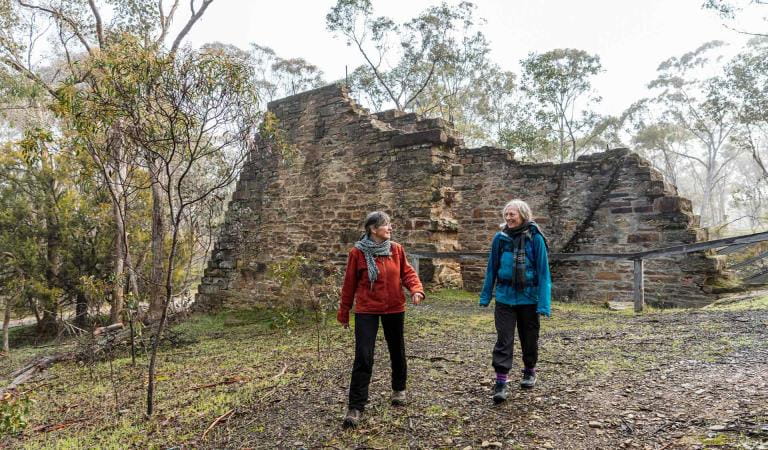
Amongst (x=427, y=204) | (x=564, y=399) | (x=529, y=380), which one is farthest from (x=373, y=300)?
(x=427, y=204)

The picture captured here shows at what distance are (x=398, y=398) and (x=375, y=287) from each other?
3.02 feet

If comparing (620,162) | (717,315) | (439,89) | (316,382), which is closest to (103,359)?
(316,382)

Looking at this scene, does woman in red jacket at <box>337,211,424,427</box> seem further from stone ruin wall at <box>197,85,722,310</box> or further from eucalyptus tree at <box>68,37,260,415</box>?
stone ruin wall at <box>197,85,722,310</box>

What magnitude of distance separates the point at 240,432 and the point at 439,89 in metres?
24.6

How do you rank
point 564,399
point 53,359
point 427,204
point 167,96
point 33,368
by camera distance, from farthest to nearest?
point 427,204
point 53,359
point 33,368
point 167,96
point 564,399

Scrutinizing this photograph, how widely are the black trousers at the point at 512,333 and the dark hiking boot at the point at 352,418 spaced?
109 centimetres

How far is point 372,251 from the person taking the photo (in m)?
3.46

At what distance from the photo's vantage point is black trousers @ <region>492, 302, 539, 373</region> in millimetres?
3447

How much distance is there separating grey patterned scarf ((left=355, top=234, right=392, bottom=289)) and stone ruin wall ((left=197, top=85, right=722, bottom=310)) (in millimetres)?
4542

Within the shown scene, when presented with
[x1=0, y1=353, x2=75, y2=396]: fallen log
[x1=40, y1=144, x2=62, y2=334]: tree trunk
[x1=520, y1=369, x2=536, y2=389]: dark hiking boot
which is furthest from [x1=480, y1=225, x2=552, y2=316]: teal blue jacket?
[x1=40, y1=144, x2=62, y2=334]: tree trunk

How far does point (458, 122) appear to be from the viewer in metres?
27.9

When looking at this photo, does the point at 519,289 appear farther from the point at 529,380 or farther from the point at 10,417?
the point at 10,417

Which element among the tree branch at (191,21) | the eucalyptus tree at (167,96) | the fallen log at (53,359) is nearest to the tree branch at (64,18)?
the tree branch at (191,21)

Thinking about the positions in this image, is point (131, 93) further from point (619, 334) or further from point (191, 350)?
point (619, 334)
